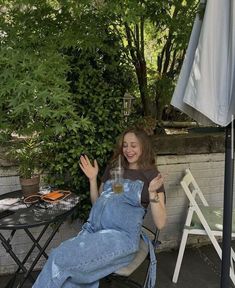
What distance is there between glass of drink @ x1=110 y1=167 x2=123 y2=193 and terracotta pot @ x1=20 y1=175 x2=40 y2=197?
22.7 inches

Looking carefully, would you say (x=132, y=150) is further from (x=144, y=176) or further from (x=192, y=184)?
(x=192, y=184)

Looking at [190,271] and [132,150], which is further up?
[132,150]

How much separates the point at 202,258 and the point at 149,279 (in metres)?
1.28

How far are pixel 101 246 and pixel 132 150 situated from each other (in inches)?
31.2

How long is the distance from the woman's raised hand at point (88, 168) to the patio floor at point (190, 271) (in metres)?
0.89

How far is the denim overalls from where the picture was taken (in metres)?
2.25

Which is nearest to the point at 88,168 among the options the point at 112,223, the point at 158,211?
the point at 112,223

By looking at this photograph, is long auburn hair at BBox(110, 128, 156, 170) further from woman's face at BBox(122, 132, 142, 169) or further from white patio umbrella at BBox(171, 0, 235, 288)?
white patio umbrella at BBox(171, 0, 235, 288)

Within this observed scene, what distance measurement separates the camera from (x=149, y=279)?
98.8 inches

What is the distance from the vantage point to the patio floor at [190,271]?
3.13 m

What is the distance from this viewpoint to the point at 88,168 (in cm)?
294

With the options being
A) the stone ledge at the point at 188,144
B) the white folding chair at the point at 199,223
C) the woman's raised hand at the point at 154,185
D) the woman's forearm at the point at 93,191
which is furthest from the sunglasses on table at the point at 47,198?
the stone ledge at the point at 188,144

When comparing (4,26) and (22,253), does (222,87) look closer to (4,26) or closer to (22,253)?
(4,26)

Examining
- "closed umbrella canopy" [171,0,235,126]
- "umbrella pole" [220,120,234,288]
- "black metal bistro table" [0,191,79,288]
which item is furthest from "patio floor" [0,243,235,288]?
"closed umbrella canopy" [171,0,235,126]
